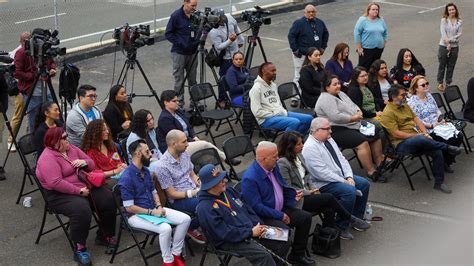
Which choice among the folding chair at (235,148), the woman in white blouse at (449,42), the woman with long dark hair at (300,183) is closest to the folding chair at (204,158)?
the folding chair at (235,148)

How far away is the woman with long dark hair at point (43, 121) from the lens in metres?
9.22

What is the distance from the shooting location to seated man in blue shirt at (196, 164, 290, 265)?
24.5 ft

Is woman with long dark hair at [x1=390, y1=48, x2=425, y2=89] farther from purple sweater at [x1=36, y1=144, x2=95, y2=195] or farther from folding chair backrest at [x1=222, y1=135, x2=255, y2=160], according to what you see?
purple sweater at [x1=36, y1=144, x2=95, y2=195]

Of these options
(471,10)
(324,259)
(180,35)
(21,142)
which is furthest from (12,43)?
(471,10)

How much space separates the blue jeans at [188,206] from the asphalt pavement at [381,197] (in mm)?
316

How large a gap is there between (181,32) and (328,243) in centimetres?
543

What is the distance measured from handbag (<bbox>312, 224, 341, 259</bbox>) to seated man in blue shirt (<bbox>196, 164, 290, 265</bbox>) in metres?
0.80

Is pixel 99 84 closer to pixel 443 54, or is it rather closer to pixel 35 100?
pixel 35 100

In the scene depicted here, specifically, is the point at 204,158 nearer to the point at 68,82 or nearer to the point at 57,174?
the point at 57,174

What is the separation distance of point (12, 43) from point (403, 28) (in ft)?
30.4

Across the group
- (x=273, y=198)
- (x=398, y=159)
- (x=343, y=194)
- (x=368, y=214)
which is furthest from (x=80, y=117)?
(x=398, y=159)

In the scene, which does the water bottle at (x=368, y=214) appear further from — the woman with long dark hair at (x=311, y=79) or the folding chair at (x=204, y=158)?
the woman with long dark hair at (x=311, y=79)

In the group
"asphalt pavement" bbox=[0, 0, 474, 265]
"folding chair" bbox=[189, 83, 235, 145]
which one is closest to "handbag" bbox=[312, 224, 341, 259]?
"asphalt pavement" bbox=[0, 0, 474, 265]

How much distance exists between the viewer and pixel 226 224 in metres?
7.52
